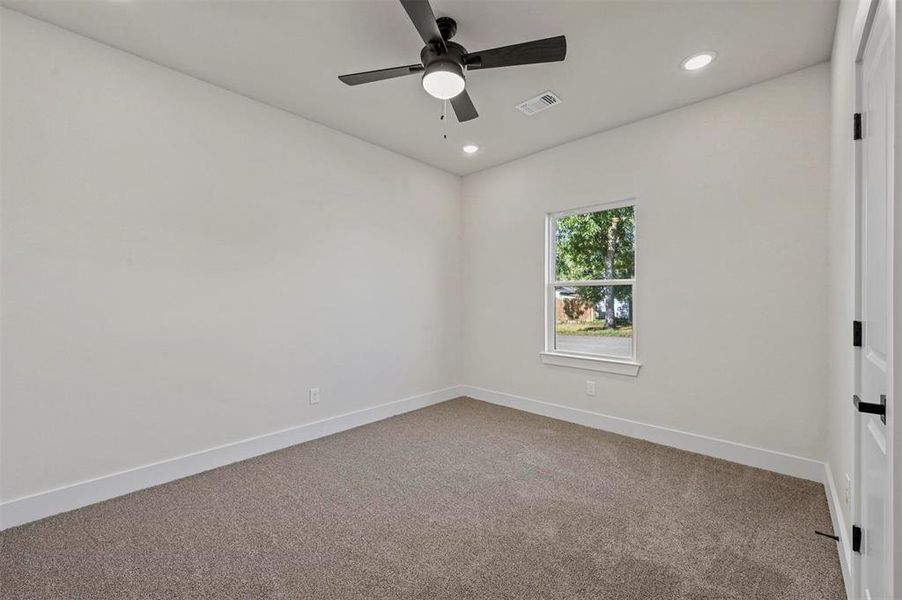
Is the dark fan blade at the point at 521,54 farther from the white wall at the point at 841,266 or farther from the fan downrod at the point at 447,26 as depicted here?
the white wall at the point at 841,266

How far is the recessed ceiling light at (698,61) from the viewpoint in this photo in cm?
249

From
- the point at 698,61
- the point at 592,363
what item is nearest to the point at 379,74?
the point at 698,61

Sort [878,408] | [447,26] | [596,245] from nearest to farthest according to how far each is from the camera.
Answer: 1. [878,408]
2. [447,26]
3. [596,245]

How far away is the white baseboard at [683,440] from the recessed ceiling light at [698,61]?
263 centimetres

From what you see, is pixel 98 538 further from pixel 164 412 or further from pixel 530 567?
pixel 530 567

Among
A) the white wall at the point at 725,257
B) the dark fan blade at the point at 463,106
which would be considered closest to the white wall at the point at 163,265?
the dark fan blade at the point at 463,106

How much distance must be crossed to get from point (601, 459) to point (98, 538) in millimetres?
3063

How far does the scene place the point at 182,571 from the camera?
178 centimetres

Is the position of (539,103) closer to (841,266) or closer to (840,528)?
(841,266)

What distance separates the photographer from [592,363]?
3707mm

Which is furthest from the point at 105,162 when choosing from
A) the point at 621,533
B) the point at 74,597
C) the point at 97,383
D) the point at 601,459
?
the point at 601,459

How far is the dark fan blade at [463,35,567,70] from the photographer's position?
193cm

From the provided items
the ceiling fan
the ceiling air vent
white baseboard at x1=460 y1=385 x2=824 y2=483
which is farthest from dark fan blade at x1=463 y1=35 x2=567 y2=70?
white baseboard at x1=460 y1=385 x2=824 y2=483

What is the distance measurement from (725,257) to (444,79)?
2.40 metres
